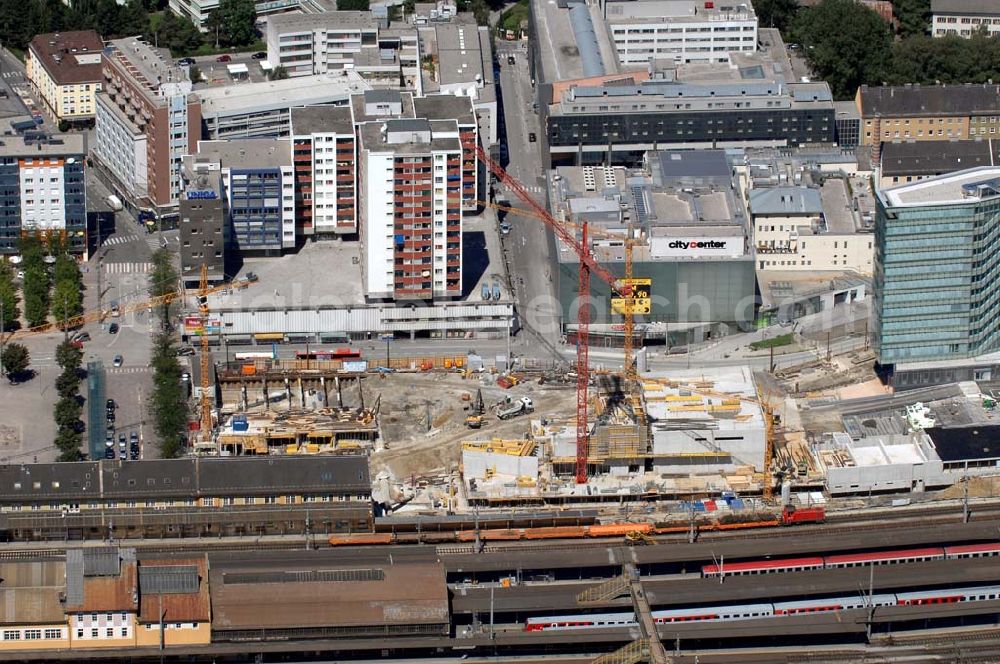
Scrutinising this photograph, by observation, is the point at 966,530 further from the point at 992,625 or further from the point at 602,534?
the point at 602,534

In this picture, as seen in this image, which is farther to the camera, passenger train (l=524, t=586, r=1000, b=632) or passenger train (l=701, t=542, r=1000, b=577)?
passenger train (l=701, t=542, r=1000, b=577)

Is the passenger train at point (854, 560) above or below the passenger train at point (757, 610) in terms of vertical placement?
above

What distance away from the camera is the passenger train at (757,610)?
18888 centimetres

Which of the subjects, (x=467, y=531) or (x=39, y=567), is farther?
(x=467, y=531)

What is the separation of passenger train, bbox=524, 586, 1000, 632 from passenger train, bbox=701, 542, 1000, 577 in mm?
3733

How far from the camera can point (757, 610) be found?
18962 centimetres

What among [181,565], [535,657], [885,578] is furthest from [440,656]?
[885,578]

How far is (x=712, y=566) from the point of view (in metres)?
193

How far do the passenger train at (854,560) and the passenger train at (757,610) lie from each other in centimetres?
373

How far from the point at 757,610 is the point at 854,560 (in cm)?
908

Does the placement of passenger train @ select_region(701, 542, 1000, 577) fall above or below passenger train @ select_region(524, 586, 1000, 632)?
above

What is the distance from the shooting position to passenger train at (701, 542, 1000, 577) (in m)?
194

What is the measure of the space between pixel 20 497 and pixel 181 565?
1732cm

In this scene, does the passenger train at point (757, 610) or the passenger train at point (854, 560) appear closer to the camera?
the passenger train at point (757, 610)
